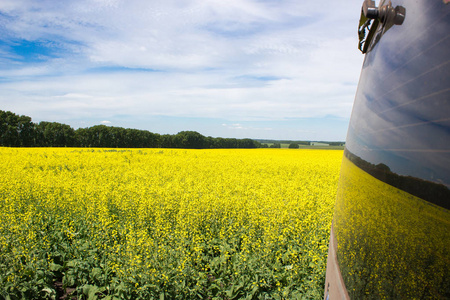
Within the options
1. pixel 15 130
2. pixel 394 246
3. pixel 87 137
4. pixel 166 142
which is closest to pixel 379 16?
pixel 394 246

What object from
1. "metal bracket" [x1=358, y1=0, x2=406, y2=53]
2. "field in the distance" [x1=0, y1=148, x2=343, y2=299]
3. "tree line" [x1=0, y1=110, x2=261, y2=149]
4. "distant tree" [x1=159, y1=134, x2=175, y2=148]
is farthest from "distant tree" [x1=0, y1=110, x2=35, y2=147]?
"metal bracket" [x1=358, y1=0, x2=406, y2=53]

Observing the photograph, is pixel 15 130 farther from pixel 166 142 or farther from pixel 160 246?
pixel 160 246

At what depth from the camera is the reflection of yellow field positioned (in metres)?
0.59

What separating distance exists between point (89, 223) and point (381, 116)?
19.4 feet

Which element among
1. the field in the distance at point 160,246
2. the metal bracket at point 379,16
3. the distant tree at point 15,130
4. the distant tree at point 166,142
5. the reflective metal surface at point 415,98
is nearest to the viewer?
the reflective metal surface at point 415,98

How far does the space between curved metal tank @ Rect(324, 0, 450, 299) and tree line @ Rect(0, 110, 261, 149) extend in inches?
2611

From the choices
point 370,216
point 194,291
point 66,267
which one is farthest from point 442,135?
point 66,267

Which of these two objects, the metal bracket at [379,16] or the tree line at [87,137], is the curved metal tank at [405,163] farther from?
the tree line at [87,137]

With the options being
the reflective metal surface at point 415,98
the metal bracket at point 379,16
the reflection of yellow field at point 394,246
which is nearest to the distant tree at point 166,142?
the metal bracket at point 379,16

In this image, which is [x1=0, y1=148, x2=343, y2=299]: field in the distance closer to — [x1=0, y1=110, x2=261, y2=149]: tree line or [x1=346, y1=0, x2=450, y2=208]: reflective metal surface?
[x1=346, y1=0, x2=450, y2=208]: reflective metal surface

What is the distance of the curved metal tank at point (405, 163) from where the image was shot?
59 centimetres

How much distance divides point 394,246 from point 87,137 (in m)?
Answer: 71.4

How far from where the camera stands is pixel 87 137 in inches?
2559

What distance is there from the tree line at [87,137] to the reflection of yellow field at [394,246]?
6629 cm
